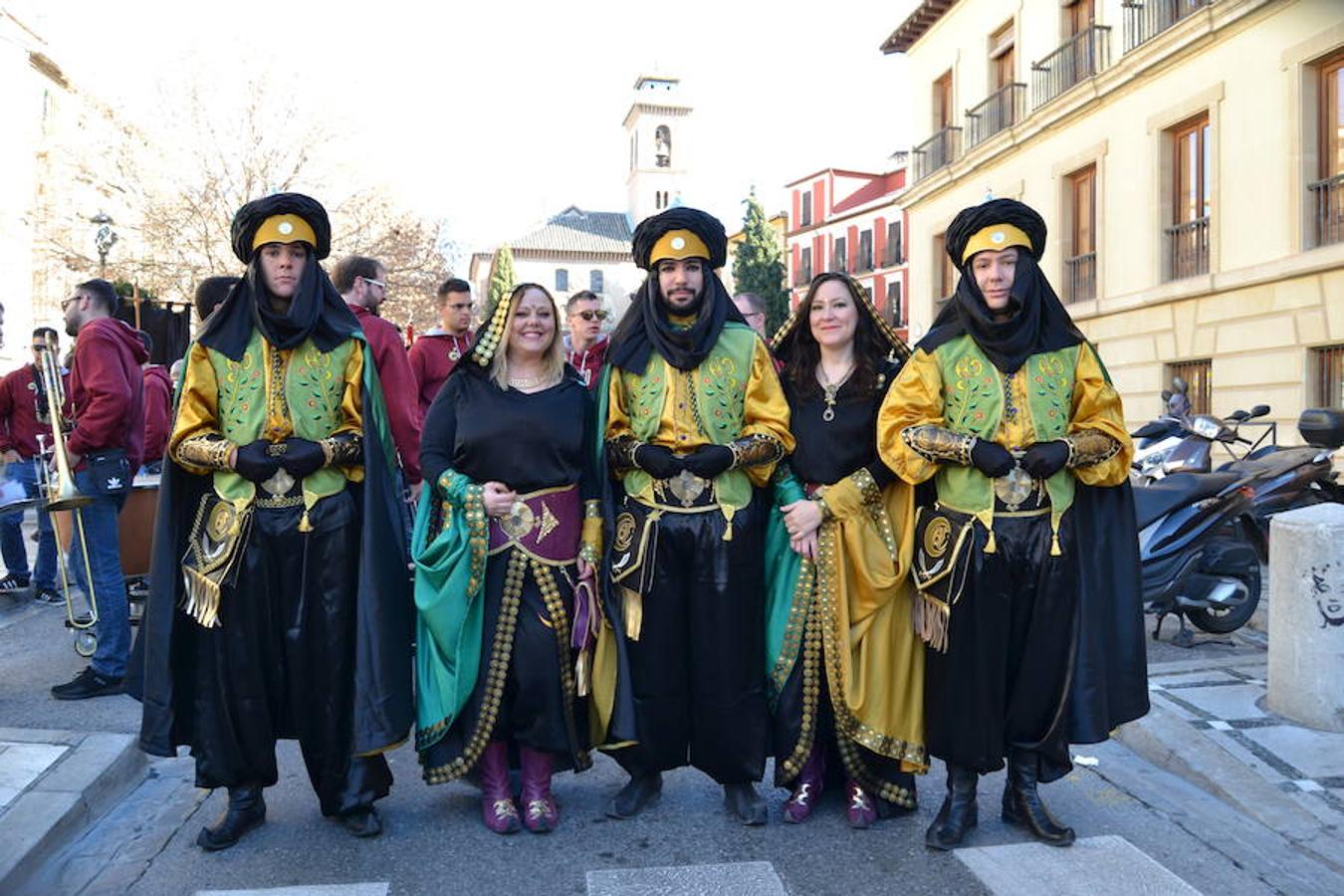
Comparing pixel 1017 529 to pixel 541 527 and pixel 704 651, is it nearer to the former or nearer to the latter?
pixel 704 651

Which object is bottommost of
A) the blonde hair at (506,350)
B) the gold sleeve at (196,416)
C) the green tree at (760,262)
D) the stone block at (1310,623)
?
the stone block at (1310,623)

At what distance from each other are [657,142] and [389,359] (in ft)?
311

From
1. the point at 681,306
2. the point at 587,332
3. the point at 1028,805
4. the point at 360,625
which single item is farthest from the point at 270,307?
the point at 587,332

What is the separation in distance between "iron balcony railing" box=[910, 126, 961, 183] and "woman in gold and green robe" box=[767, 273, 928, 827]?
19802 millimetres

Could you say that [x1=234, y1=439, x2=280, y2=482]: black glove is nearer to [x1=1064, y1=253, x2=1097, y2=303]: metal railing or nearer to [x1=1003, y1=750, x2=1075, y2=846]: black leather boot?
[x1=1003, y1=750, x2=1075, y2=846]: black leather boot

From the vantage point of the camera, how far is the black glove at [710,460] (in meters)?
3.77

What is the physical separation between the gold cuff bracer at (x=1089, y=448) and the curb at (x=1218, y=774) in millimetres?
1486

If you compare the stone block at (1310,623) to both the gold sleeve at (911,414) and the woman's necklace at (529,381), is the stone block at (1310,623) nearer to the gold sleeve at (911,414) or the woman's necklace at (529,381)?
the gold sleeve at (911,414)

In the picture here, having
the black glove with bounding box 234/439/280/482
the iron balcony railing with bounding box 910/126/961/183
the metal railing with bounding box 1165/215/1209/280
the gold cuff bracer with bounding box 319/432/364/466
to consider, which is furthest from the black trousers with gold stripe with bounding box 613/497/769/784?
the iron balcony railing with bounding box 910/126/961/183

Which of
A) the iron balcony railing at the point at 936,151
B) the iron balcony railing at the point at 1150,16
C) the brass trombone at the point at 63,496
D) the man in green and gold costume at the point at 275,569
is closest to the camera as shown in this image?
the man in green and gold costume at the point at 275,569

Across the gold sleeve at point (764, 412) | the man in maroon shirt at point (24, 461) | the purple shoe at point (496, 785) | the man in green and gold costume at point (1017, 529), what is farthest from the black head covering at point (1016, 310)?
the man in maroon shirt at point (24, 461)

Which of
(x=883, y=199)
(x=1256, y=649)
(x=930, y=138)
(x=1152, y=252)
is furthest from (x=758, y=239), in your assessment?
(x=1256, y=649)

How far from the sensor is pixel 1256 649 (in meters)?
6.28

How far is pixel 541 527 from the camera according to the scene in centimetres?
384
